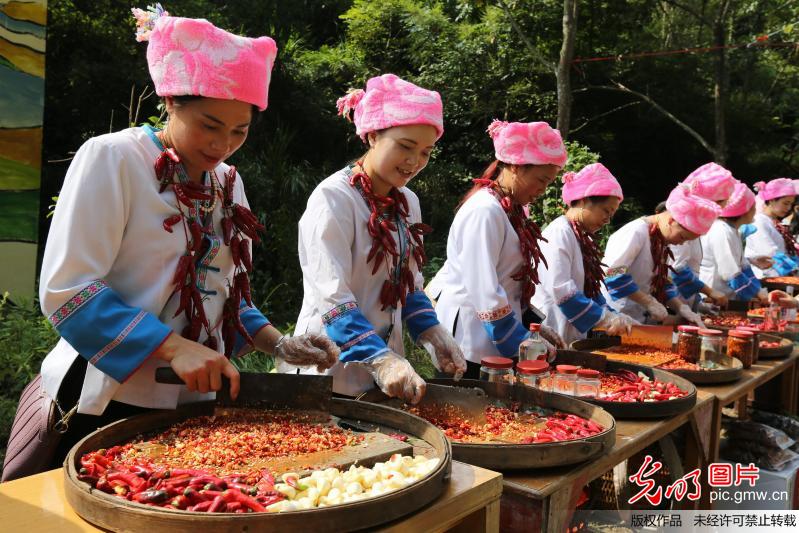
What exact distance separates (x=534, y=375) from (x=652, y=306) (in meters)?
1.93

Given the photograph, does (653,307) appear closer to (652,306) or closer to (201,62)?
(652,306)

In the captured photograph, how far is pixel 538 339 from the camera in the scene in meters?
2.57

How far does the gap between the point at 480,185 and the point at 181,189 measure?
5.31ft

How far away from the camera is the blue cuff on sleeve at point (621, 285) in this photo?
3920 mm

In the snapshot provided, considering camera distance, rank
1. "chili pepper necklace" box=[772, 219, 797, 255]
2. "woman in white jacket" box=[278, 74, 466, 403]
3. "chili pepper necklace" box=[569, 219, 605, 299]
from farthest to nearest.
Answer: "chili pepper necklace" box=[772, 219, 797, 255] → "chili pepper necklace" box=[569, 219, 605, 299] → "woman in white jacket" box=[278, 74, 466, 403]

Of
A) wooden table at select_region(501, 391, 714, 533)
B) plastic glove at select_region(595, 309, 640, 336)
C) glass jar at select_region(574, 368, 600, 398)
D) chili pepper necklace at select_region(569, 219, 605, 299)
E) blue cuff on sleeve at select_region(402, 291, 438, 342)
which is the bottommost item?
wooden table at select_region(501, 391, 714, 533)

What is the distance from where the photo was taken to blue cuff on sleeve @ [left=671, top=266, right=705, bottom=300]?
4.77 metres

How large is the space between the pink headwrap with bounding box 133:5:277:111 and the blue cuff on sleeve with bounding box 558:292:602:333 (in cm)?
216

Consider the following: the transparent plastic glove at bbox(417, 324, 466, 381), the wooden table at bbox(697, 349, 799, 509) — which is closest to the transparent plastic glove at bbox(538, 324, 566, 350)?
the wooden table at bbox(697, 349, 799, 509)

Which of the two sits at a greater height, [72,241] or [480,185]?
[480,185]

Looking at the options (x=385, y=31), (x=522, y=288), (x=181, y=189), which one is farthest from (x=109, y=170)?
(x=385, y=31)

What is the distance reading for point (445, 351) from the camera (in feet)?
7.52

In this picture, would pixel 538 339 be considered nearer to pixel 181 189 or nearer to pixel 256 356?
pixel 181 189

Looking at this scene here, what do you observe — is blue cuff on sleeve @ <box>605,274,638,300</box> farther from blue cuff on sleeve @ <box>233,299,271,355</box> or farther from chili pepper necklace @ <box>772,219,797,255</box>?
chili pepper necklace @ <box>772,219,797,255</box>
